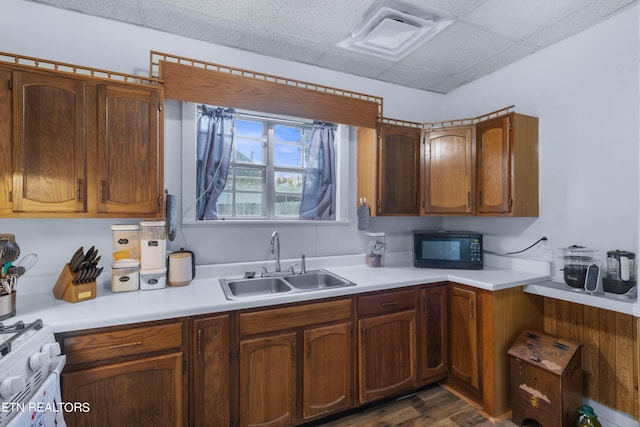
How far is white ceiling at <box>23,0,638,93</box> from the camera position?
1.84 meters

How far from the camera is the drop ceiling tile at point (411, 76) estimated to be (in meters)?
2.68

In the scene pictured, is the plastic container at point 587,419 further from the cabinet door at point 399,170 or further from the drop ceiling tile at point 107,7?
the drop ceiling tile at point 107,7

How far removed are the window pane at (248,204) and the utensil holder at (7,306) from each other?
54.0 inches

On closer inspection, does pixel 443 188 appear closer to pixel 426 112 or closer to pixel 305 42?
pixel 426 112

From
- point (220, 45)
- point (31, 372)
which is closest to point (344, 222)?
point (220, 45)

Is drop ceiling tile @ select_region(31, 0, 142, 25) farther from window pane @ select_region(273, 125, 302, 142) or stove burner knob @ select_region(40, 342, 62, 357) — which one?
stove burner knob @ select_region(40, 342, 62, 357)

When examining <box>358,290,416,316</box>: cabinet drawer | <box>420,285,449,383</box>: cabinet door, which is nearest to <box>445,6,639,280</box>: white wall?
<box>420,285,449,383</box>: cabinet door

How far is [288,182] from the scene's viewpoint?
266 cm

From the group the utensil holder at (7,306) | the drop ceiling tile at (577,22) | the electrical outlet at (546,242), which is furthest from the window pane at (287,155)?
the electrical outlet at (546,242)

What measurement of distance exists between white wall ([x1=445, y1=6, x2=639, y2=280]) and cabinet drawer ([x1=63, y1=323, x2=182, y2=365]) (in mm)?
2626

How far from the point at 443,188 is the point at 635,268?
50.2 inches

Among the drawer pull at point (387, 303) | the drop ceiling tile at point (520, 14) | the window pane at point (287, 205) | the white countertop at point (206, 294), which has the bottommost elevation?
the drawer pull at point (387, 303)

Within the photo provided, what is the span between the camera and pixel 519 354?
198 centimetres

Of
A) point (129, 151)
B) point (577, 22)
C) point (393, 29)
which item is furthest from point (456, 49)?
point (129, 151)
